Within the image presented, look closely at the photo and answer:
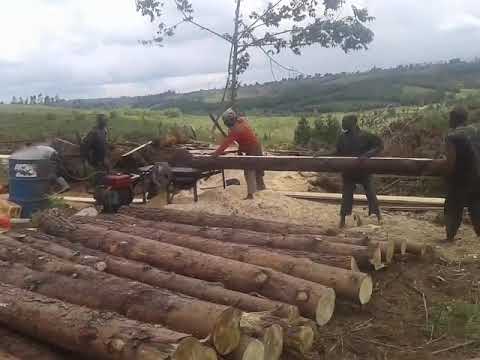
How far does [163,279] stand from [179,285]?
0.20 m

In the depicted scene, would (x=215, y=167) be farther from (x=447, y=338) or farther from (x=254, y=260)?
(x=447, y=338)

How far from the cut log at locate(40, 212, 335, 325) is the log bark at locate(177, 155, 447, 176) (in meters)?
3.21

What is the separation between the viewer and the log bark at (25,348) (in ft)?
13.8

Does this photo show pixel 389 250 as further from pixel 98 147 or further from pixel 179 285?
pixel 98 147

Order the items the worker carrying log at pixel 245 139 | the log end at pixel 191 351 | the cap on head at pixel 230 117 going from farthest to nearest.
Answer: the cap on head at pixel 230 117 < the worker carrying log at pixel 245 139 < the log end at pixel 191 351

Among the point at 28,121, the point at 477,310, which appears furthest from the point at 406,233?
the point at 28,121

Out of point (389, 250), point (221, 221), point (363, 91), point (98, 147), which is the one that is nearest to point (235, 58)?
point (98, 147)

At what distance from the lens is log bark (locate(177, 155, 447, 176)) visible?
7879 millimetres

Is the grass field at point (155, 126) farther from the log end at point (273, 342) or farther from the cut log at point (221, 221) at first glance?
the log end at point (273, 342)

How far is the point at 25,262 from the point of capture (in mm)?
5871

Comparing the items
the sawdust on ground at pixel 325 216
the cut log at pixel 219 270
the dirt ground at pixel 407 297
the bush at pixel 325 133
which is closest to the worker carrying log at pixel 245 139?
the sawdust on ground at pixel 325 216

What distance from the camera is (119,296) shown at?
468cm

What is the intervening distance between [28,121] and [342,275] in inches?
963

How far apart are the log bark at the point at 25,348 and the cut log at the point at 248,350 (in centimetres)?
125
